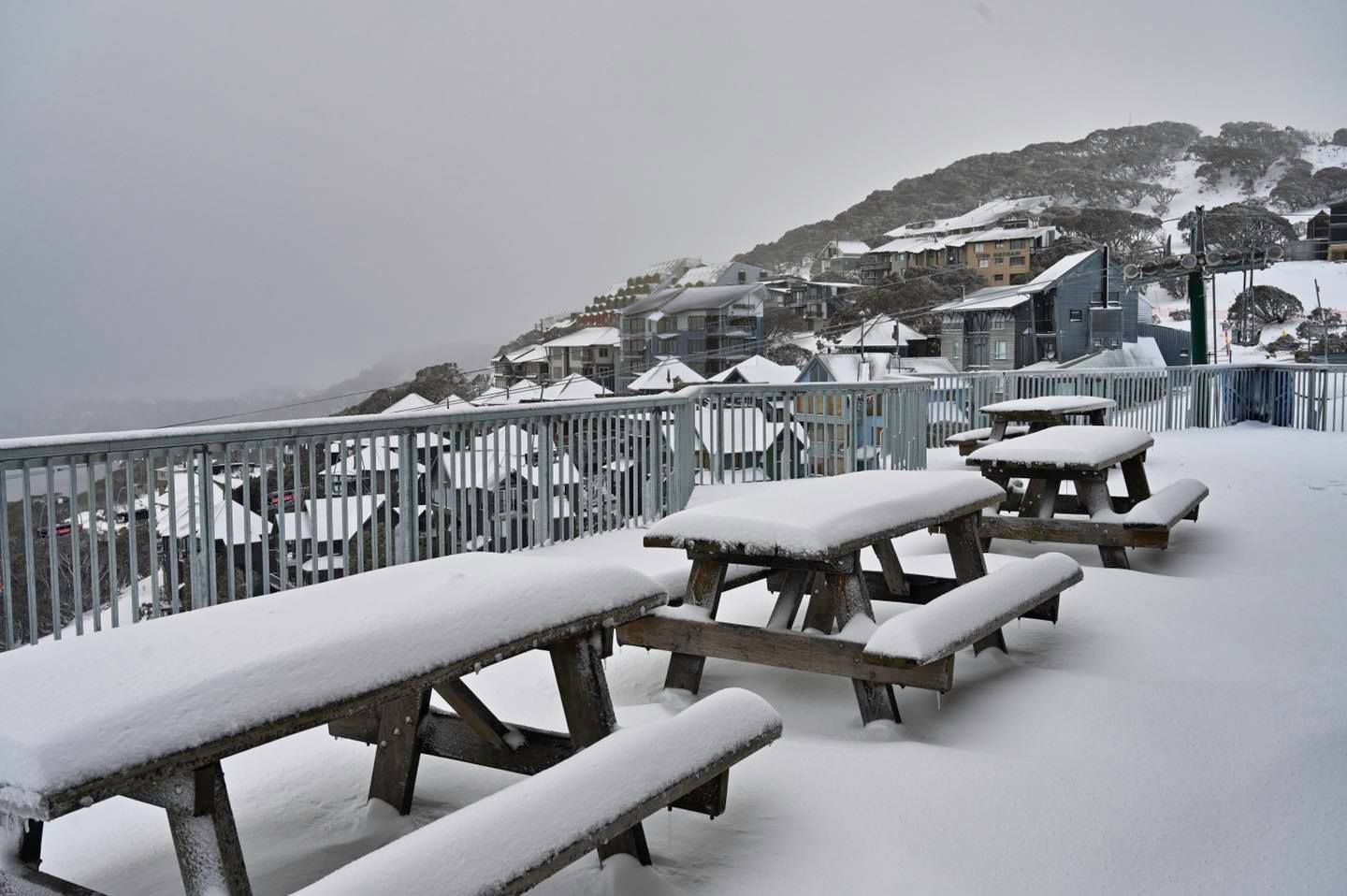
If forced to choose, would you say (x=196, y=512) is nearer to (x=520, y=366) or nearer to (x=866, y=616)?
(x=866, y=616)

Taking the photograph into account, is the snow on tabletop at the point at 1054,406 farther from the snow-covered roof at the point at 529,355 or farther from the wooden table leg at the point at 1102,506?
the snow-covered roof at the point at 529,355

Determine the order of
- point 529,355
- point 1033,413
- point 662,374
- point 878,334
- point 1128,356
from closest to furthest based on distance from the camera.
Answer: point 1033,413 → point 662,374 → point 529,355 → point 1128,356 → point 878,334

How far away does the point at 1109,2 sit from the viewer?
4522 centimetres

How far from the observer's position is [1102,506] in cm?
529

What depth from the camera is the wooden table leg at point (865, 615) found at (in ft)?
10.0

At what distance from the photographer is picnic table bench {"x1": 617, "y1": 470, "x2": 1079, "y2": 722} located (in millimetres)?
2902

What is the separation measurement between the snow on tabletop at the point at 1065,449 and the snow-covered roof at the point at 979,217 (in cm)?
4299

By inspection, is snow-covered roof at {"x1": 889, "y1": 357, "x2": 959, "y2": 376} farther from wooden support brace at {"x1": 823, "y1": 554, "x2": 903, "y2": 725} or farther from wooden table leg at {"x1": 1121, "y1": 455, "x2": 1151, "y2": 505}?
wooden support brace at {"x1": 823, "y1": 554, "x2": 903, "y2": 725}

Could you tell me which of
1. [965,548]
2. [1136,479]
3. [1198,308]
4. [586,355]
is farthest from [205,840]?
[586,355]

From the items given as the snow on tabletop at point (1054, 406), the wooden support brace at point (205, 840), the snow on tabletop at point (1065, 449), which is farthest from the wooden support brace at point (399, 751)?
the snow on tabletop at point (1054, 406)

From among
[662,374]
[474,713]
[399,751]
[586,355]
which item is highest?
[586,355]

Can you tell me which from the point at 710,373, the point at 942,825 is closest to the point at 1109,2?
the point at 710,373

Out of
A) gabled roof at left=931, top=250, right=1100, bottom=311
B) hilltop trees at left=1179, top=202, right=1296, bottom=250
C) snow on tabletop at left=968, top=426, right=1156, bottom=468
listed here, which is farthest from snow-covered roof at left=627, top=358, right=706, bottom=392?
hilltop trees at left=1179, top=202, right=1296, bottom=250

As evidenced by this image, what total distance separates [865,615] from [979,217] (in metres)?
49.0
